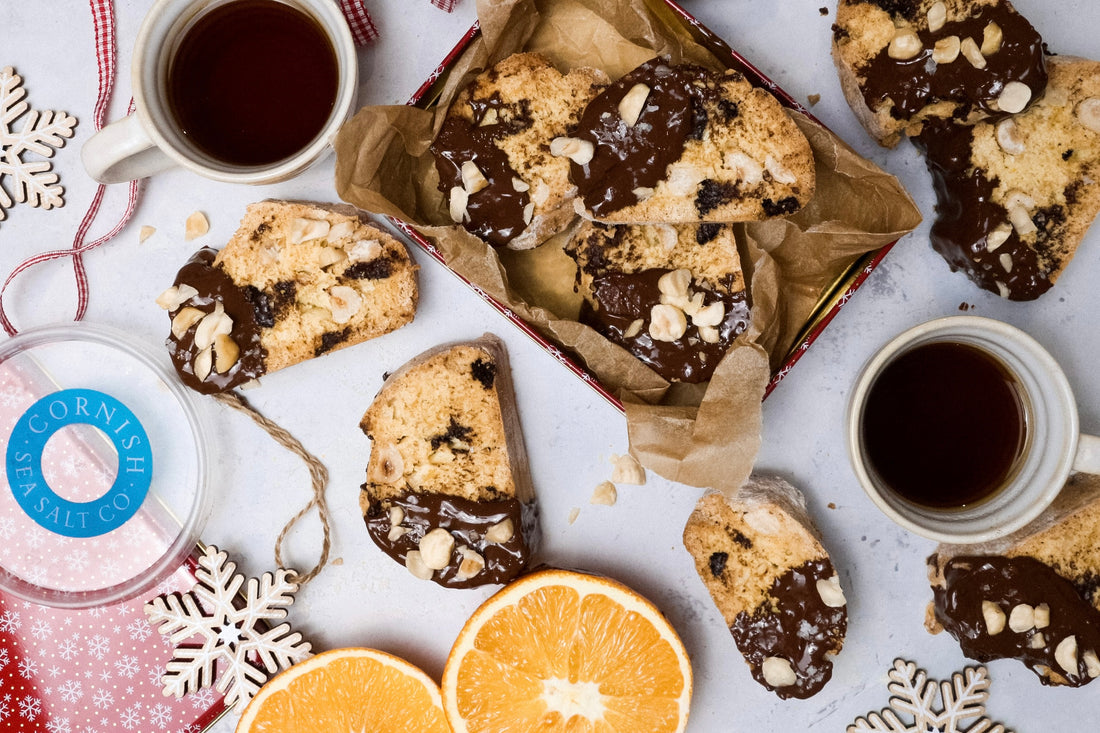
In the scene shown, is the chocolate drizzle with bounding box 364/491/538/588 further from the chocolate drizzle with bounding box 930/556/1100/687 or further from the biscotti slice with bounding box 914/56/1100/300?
the biscotti slice with bounding box 914/56/1100/300

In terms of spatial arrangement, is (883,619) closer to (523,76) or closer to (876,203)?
(876,203)

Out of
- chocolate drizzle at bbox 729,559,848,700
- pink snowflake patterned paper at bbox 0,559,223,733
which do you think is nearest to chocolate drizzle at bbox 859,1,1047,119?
chocolate drizzle at bbox 729,559,848,700

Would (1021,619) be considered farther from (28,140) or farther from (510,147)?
(28,140)

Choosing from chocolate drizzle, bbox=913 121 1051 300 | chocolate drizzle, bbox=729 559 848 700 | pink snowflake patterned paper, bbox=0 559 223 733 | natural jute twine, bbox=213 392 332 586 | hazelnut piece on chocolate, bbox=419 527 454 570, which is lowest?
pink snowflake patterned paper, bbox=0 559 223 733

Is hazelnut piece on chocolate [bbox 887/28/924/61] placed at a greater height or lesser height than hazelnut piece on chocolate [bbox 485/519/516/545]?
greater

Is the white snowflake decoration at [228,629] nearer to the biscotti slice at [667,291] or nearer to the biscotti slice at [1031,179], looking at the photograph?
the biscotti slice at [667,291]

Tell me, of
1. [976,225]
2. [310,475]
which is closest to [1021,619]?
[976,225]
